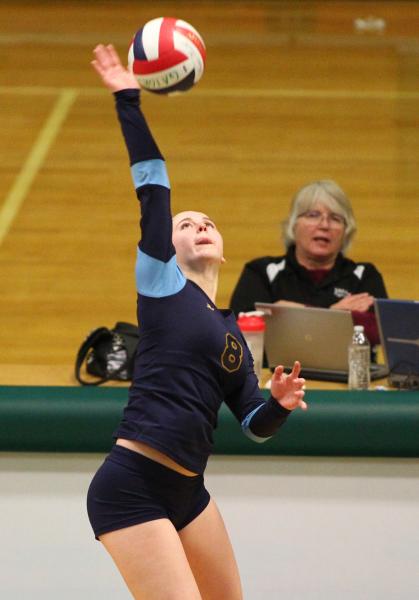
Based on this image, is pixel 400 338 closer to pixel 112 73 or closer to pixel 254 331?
pixel 254 331

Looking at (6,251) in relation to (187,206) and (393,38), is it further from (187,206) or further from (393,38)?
(393,38)

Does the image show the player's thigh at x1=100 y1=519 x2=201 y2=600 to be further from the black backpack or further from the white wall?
the black backpack

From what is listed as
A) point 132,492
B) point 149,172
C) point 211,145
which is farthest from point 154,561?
point 211,145

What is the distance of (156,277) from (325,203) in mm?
2590

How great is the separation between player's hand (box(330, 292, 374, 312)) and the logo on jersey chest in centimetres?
194

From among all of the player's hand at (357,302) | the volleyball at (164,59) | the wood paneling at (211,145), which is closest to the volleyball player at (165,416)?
the volleyball at (164,59)

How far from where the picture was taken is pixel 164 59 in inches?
144

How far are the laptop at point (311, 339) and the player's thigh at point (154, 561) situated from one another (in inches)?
65.8

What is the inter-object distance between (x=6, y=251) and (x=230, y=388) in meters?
5.20

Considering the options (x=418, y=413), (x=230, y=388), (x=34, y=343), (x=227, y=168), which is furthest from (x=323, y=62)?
(x=230, y=388)

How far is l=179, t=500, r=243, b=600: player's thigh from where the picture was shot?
3.53 m

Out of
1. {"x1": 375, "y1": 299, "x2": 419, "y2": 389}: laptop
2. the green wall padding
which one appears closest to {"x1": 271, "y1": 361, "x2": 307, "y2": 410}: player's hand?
the green wall padding

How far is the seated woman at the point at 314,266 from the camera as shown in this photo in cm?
584

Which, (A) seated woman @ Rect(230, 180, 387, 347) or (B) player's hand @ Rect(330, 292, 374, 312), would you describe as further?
(A) seated woman @ Rect(230, 180, 387, 347)
